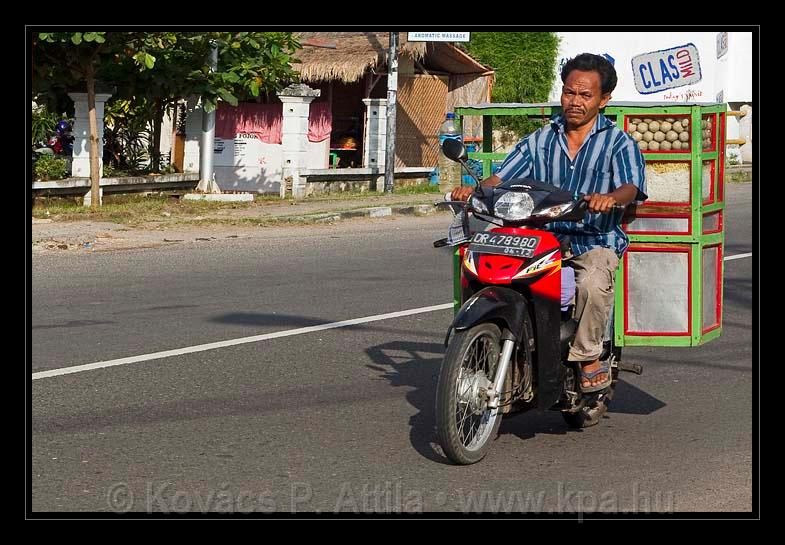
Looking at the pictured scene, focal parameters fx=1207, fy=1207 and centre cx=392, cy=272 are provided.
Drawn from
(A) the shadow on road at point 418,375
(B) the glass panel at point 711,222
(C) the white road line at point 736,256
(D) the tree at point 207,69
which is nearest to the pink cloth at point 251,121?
(D) the tree at point 207,69

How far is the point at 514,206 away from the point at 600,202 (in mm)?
357

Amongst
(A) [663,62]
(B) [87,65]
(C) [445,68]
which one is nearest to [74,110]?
(B) [87,65]

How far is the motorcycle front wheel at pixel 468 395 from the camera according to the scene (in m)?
4.87

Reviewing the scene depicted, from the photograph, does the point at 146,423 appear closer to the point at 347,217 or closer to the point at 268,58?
the point at 347,217

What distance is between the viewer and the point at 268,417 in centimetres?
596

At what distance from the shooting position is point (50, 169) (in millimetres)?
17062

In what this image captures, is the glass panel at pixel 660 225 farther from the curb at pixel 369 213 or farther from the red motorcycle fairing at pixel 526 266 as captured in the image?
the curb at pixel 369 213

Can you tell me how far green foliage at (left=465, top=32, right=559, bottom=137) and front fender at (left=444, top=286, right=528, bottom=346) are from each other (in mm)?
29271

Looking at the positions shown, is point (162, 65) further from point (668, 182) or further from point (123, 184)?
point (668, 182)

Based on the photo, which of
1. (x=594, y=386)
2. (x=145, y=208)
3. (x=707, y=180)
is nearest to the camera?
(x=594, y=386)

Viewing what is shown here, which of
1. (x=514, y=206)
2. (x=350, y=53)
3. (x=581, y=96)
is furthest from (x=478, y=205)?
(x=350, y=53)

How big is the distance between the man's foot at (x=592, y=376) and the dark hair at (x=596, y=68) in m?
1.24

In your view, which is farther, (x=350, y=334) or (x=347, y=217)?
(x=347, y=217)

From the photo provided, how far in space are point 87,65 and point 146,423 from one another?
11.6 m
